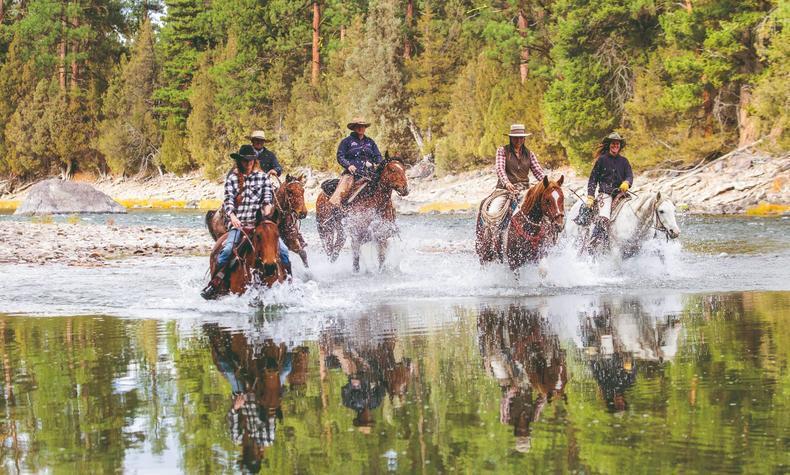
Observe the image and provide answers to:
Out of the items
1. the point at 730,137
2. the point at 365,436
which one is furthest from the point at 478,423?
the point at 730,137

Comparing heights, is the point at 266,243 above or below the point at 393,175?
below

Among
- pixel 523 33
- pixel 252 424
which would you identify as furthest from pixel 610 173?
pixel 523 33

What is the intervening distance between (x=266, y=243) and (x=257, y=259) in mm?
253

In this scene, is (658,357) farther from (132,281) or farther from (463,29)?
(463,29)

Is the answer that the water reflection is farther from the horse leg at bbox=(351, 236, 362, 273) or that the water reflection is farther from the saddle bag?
the saddle bag

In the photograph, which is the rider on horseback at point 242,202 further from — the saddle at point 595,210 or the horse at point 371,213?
the saddle at point 595,210

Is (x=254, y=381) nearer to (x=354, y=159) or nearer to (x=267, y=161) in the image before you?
(x=267, y=161)

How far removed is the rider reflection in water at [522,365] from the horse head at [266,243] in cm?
230

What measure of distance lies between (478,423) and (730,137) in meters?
38.8

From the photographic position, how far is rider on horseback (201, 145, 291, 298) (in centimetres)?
1224

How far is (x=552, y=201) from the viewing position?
47.6 feet

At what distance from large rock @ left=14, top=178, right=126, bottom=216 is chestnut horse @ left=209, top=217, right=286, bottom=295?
139 ft

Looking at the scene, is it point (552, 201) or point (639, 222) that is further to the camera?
point (639, 222)

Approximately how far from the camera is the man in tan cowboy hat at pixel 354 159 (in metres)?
17.5
